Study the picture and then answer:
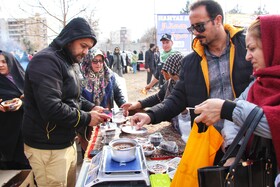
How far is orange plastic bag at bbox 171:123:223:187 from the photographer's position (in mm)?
1437

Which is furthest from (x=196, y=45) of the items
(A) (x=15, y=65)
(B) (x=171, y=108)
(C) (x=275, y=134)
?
(A) (x=15, y=65)

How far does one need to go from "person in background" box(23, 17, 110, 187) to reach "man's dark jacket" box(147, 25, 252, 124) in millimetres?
655

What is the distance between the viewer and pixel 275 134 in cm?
109

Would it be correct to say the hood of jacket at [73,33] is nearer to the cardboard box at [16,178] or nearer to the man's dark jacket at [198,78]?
the man's dark jacket at [198,78]

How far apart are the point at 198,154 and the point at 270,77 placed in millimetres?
581

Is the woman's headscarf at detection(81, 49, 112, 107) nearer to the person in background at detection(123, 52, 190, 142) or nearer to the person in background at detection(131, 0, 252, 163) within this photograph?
the person in background at detection(123, 52, 190, 142)

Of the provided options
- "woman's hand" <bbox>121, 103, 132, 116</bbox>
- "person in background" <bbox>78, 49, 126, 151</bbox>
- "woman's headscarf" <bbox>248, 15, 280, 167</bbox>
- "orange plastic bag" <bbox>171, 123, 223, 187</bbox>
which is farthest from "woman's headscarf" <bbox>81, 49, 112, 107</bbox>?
"woman's headscarf" <bbox>248, 15, 280, 167</bbox>

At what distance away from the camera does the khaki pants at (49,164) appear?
7.55 feet

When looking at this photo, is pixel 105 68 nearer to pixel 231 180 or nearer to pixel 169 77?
pixel 169 77

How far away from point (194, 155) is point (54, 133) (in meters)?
1.37

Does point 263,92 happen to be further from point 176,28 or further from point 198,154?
point 176,28

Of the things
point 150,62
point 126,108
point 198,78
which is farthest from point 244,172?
point 150,62

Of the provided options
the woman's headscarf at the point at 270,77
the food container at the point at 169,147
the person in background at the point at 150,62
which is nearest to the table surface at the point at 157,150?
the food container at the point at 169,147

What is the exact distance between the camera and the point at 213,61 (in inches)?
79.7
